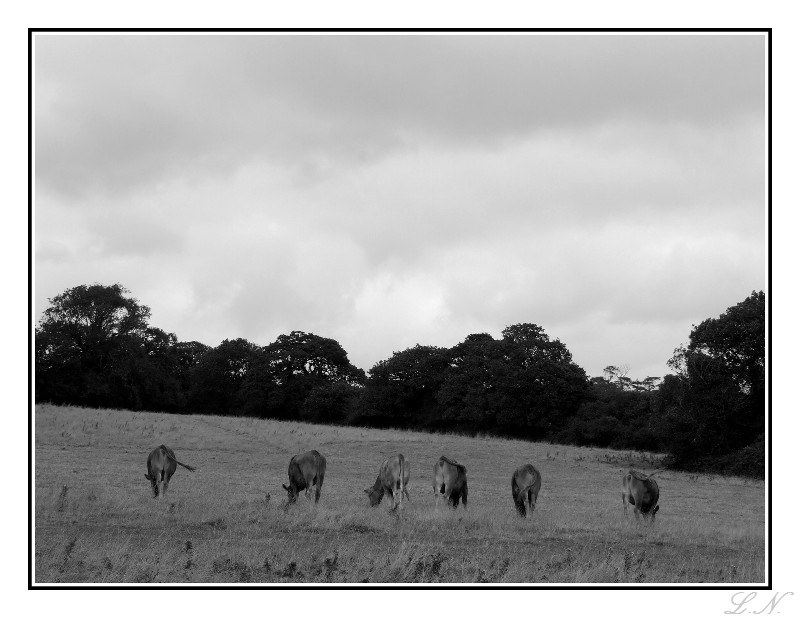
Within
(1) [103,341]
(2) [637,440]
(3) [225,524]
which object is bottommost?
(2) [637,440]

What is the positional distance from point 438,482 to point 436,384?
2167 inches

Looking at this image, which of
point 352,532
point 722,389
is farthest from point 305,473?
point 722,389

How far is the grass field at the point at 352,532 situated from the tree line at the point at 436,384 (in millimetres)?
9208

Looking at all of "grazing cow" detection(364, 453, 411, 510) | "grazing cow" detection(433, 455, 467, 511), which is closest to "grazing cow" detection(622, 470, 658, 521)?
"grazing cow" detection(433, 455, 467, 511)

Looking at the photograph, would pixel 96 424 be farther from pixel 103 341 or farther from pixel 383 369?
pixel 383 369

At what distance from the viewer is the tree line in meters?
37.8

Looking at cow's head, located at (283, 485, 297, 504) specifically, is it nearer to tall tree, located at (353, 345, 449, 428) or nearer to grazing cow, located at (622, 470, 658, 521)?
grazing cow, located at (622, 470, 658, 521)

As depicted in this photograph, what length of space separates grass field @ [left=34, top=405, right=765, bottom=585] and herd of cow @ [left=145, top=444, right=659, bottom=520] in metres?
0.44

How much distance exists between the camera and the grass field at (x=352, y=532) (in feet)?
Answer: 34.7

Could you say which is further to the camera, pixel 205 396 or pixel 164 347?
pixel 205 396

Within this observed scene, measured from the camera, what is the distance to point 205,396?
7588 centimetres
